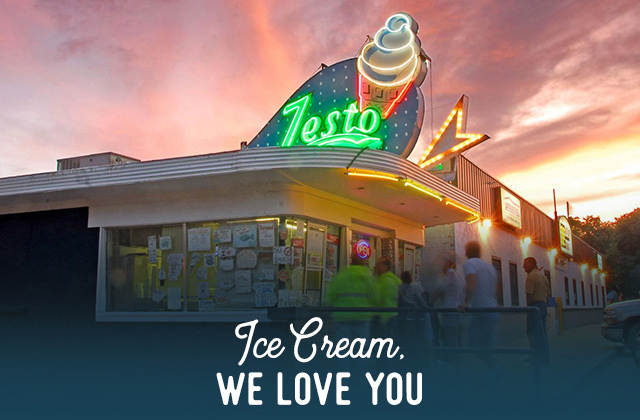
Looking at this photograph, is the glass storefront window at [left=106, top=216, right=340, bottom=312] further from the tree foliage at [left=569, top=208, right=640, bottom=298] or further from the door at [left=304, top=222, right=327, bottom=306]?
the tree foliage at [left=569, top=208, right=640, bottom=298]

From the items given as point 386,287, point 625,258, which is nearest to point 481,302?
point 386,287

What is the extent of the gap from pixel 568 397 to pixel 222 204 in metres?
6.49

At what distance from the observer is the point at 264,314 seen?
1083cm

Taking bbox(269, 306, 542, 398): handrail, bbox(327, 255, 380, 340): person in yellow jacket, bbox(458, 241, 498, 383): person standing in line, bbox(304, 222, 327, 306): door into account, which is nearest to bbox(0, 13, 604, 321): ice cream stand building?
bbox(304, 222, 327, 306): door

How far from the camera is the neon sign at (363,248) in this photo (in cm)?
1332

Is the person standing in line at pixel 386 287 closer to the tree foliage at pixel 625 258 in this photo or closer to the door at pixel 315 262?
the door at pixel 315 262

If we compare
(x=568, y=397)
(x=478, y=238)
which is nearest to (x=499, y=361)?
(x=568, y=397)

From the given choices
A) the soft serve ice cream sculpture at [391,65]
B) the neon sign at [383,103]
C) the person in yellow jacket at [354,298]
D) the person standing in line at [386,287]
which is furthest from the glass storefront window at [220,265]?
the soft serve ice cream sculpture at [391,65]

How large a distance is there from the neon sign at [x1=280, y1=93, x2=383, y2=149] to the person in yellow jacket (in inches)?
192

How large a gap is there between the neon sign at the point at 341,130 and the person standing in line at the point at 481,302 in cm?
474

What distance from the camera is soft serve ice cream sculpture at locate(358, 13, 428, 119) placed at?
43.7ft

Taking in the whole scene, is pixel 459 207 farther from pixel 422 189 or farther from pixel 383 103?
pixel 383 103

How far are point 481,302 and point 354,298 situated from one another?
1.87 m

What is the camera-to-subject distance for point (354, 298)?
874 cm
